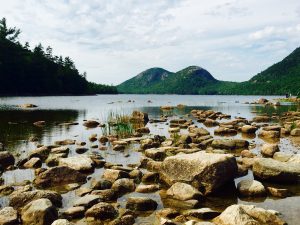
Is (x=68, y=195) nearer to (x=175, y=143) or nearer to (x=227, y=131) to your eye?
(x=175, y=143)

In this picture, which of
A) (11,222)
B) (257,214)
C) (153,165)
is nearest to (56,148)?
(153,165)

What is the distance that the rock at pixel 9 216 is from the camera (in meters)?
8.48

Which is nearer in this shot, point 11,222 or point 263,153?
point 11,222

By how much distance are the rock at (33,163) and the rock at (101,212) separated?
6.49 m

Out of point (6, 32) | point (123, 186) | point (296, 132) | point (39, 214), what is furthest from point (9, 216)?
point (6, 32)

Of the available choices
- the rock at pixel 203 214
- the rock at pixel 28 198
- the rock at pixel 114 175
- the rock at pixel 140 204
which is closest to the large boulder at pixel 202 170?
the rock at pixel 114 175

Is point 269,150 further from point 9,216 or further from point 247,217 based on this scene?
point 9,216

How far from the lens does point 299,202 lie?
33.4ft

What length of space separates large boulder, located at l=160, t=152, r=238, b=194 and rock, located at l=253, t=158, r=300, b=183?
1.20 m

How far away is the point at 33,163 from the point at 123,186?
5.19 metres

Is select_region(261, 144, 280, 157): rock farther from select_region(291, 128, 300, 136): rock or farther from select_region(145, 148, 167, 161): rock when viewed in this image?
select_region(291, 128, 300, 136): rock

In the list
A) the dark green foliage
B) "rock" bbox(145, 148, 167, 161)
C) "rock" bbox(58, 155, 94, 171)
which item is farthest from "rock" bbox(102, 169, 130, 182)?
the dark green foliage

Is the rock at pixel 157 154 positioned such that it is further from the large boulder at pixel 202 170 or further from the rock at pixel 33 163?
the rock at pixel 33 163

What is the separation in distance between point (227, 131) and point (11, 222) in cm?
2098
